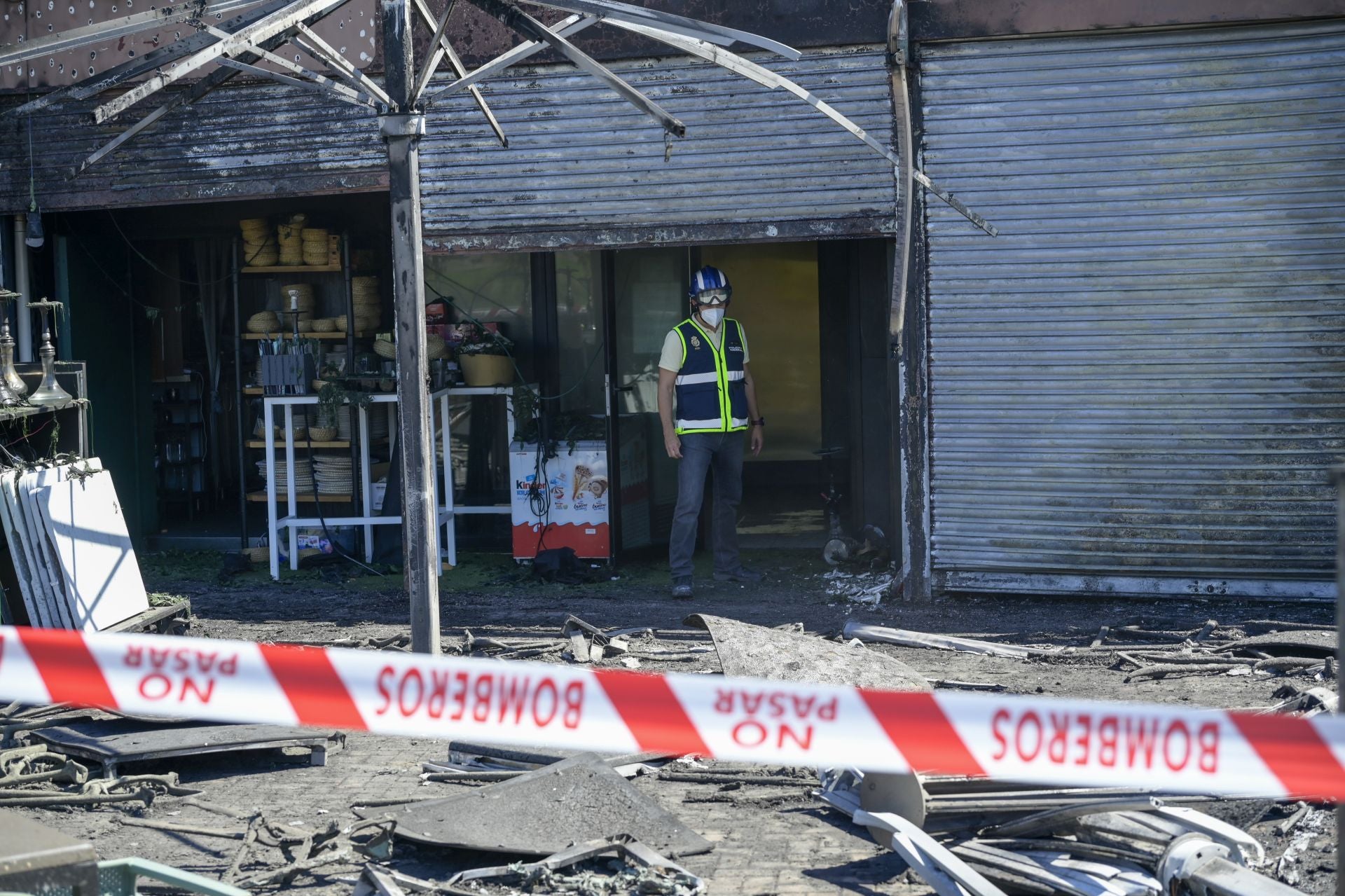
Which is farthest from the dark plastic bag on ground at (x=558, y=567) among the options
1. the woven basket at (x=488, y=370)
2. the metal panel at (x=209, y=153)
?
the metal panel at (x=209, y=153)

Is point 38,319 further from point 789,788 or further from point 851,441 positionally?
point 789,788

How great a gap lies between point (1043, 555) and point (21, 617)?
21.3ft

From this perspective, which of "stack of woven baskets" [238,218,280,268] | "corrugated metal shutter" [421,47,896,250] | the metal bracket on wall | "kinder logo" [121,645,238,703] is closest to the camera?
"kinder logo" [121,645,238,703]

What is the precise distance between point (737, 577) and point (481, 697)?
6545 millimetres

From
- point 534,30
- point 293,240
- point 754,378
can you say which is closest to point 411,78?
point 534,30

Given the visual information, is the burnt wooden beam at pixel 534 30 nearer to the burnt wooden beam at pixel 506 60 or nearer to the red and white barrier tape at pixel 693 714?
the burnt wooden beam at pixel 506 60

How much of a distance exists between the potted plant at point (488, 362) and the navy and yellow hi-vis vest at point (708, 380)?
1807mm

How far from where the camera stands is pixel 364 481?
11008 mm

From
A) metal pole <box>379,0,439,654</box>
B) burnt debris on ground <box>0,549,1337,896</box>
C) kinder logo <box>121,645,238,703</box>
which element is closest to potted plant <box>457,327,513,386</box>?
burnt debris on ground <box>0,549,1337,896</box>

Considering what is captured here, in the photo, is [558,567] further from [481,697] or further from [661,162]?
[481,697]

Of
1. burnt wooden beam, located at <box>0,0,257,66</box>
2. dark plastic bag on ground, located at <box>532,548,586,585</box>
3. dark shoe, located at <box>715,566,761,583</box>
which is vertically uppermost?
burnt wooden beam, located at <box>0,0,257,66</box>

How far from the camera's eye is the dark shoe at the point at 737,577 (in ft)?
33.8

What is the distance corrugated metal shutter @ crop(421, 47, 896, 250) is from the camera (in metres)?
9.19

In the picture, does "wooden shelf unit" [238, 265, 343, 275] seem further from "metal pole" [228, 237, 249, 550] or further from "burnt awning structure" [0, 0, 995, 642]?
"burnt awning structure" [0, 0, 995, 642]
